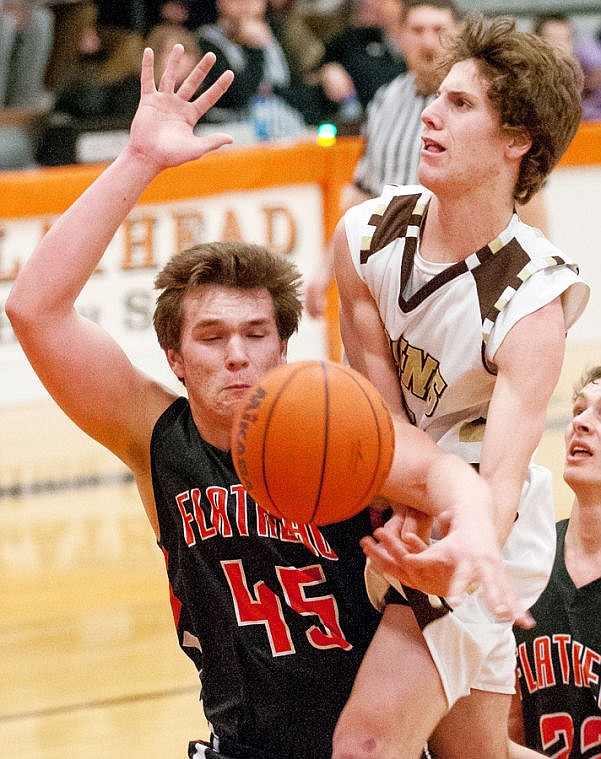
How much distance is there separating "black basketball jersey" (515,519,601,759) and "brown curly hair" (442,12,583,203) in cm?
144

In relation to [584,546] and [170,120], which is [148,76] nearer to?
[170,120]

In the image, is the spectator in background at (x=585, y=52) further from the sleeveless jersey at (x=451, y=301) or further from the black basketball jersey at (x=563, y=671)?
the sleeveless jersey at (x=451, y=301)

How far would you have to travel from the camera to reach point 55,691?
5660 millimetres

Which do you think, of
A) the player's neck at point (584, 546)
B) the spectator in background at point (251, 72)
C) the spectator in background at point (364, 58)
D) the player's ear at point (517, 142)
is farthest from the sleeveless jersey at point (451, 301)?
the spectator in background at point (364, 58)

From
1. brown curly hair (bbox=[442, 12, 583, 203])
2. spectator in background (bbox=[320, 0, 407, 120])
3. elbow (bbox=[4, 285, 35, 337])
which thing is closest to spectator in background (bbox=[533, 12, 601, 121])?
A: spectator in background (bbox=[320, 0, 407, 120])

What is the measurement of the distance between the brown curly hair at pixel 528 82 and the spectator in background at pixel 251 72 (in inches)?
290

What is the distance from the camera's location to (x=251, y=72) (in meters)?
11.2

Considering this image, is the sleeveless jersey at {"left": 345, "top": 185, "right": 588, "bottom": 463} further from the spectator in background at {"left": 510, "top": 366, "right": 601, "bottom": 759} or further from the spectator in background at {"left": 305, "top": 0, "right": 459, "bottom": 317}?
the spectator in background at {"left": 305, "top": 0, "right": 459, "bottom": 317}

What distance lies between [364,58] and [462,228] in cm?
897

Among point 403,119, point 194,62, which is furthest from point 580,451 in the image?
point 194,62

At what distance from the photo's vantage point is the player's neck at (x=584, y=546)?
4410mm

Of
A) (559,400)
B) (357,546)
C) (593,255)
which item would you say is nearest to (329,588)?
(357,546)

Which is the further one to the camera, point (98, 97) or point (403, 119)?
point (98, 97)

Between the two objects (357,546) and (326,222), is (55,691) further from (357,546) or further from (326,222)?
(326,222)
